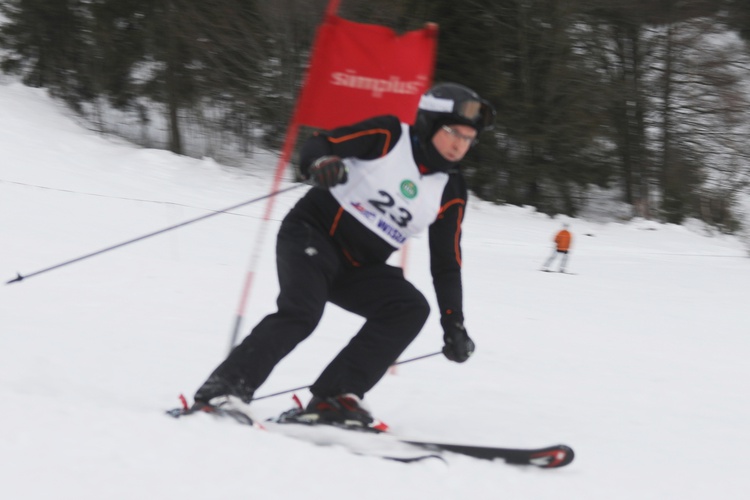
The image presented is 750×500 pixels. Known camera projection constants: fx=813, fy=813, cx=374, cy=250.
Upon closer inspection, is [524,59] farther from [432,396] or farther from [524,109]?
[432,396]

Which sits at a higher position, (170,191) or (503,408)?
(503,408)

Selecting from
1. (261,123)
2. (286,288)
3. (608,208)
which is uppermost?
A: (286,288)

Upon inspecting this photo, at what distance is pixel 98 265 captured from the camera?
22.2 ft

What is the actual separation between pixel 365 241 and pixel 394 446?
775 mm

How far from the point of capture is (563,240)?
467 inches

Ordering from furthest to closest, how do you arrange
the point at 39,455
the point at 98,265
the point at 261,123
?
the point at 261,123, the point at 98,265, the point at 39,455

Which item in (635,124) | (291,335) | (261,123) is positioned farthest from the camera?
(635,124)

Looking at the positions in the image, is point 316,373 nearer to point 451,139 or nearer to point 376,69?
point 451,139

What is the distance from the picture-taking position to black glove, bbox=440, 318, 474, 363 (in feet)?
10.5

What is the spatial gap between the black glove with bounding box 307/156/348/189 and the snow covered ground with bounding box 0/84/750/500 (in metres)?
0.85

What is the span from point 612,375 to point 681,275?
8.18 m

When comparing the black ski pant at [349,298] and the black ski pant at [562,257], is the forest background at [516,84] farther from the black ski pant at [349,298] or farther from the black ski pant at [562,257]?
the black ski pant at [349,298]

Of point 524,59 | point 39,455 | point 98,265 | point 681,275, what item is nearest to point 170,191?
point 98,265

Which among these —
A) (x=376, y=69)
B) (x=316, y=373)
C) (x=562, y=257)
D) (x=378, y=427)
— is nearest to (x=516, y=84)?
(x=562, y=257)
